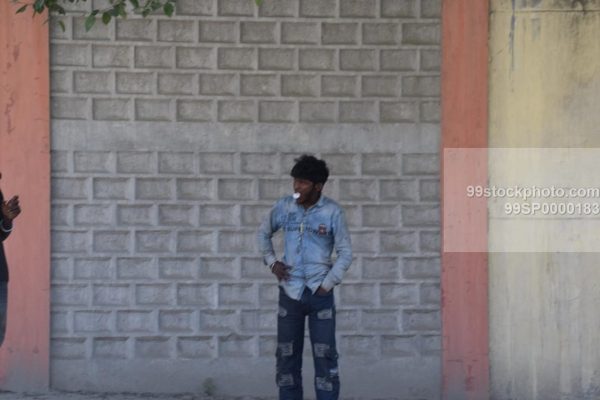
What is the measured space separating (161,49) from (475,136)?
256 cm

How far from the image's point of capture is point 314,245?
6.95 m

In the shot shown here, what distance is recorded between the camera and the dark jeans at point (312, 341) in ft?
22.7

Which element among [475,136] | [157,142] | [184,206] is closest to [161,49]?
[157,142]

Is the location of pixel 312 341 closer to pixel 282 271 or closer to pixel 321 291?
pixel 321 291

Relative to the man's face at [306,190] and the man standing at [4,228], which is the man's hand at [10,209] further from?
the man's face at [306,190]

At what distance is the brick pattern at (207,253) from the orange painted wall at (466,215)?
0.14 metres

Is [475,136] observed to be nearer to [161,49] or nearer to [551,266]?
[551,266]

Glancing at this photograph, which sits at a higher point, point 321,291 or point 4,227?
point 4,227

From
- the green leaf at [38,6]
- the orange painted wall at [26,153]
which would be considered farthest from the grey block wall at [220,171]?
the green leaf at [38,6]

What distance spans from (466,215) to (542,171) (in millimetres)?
707

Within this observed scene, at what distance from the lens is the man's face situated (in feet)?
22.6

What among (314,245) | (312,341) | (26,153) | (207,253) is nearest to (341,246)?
(314,245)

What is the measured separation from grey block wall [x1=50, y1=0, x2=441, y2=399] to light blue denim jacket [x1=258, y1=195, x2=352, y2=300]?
148cm

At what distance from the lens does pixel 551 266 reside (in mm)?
8570
